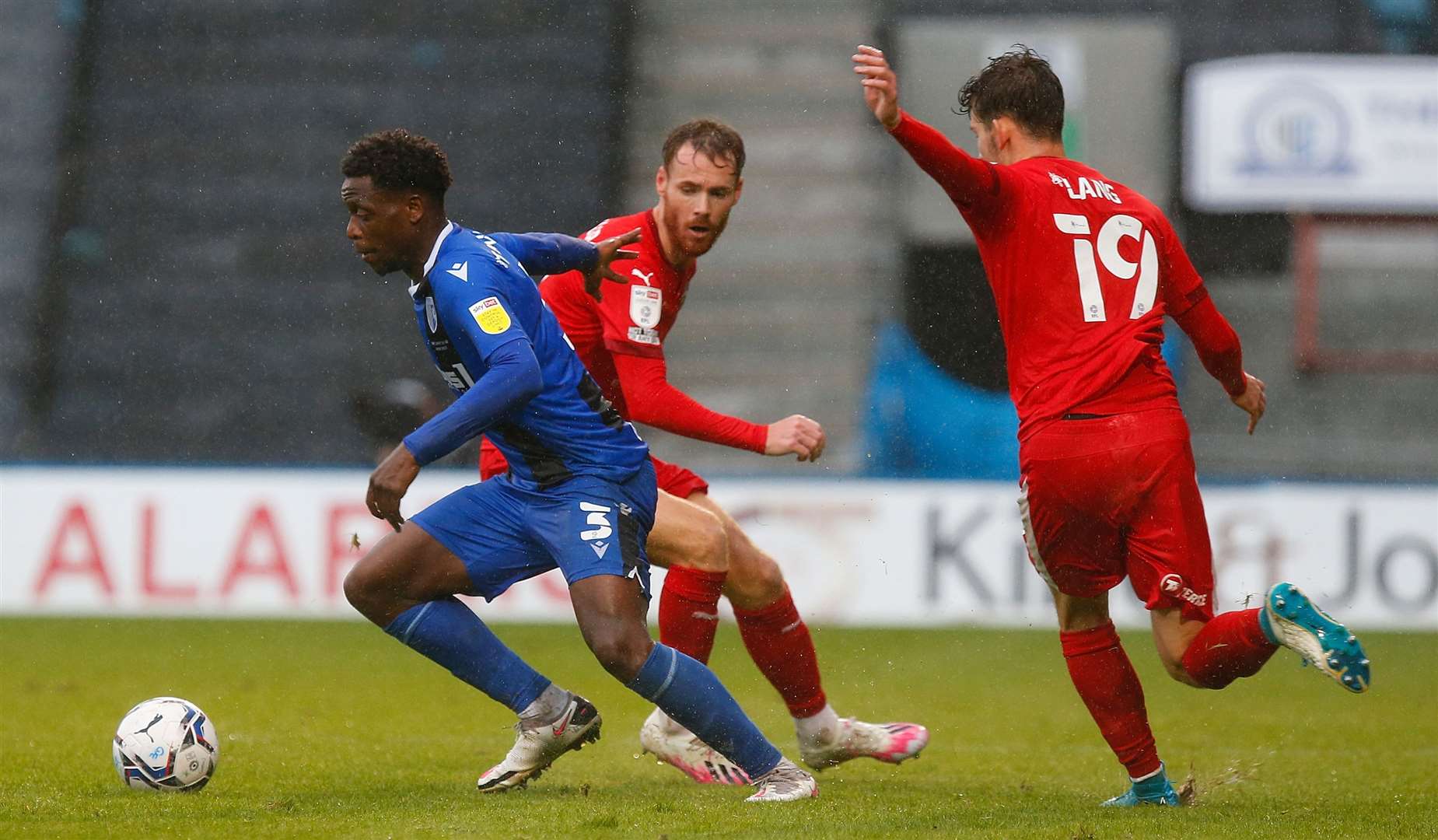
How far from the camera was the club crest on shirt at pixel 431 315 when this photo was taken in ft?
13.9

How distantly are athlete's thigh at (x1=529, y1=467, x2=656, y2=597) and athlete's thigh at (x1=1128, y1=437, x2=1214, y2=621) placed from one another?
1.18m

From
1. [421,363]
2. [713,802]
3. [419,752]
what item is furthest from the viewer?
[421,363]

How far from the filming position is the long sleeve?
13.0 ft

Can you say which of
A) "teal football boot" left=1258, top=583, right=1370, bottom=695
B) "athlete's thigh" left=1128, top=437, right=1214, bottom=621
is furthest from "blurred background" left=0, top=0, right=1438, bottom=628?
"teal football boot" left=1258, top=583, right=1370, bottom=695

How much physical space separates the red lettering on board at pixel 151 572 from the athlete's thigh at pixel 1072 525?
6307mm

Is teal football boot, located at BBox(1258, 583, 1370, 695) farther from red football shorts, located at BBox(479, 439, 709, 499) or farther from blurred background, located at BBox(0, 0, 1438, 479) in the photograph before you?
blurred background, located at BBox(0, 0, 1438, 479)

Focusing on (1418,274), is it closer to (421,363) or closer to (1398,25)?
(1398,25)

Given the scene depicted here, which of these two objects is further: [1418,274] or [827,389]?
[1418,274]

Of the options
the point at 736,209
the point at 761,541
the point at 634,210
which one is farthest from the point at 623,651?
the point at 736,209

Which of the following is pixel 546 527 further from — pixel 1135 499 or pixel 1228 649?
pixel 1228 649

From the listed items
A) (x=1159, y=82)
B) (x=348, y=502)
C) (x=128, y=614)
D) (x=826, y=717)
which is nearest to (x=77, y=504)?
(x=128, y=614)

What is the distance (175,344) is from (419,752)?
7.61 metres

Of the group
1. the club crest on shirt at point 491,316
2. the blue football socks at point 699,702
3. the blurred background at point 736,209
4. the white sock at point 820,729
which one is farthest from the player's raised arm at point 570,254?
the blurred background at point 736,209

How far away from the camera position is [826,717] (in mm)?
5043
